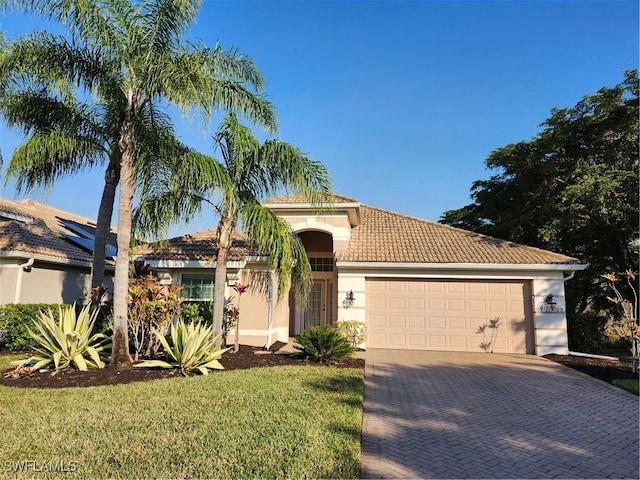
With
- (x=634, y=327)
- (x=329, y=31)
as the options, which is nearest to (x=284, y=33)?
(x=329, y=31)

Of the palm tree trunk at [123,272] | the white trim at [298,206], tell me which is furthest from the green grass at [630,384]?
the palm tree trunk at [123,272]

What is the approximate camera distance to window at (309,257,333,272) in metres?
16.4

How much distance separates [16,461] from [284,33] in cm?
1063

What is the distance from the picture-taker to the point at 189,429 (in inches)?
202

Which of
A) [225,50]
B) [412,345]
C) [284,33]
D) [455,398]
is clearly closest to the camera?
[455,398]

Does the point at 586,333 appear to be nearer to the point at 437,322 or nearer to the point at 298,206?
the point at 437,322

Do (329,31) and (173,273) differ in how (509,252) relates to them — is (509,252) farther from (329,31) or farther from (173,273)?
(173,273)

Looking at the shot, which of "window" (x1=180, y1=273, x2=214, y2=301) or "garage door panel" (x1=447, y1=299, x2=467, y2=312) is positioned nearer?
"garage door panel" (x1=447, y1=299, x2=467, y2=312)

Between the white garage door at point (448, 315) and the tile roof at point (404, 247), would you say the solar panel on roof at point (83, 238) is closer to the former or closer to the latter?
the tile roof at point (404, 247)

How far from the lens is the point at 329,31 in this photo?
10758mm

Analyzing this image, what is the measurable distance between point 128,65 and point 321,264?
1019cm

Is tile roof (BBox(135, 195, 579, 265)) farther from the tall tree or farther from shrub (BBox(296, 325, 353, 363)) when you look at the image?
shrub (BBox(296, 325, 353, 363))

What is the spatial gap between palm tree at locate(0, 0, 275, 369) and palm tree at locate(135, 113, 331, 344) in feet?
3.13

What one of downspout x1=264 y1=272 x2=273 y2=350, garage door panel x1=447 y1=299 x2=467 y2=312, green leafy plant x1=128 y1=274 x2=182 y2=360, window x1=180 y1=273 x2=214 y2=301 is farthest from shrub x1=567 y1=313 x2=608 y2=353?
green leafy plant x1=128 y1=274 x2=182 y2=360
